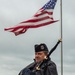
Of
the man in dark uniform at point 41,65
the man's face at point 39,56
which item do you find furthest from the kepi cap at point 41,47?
the man's face at point 39,56

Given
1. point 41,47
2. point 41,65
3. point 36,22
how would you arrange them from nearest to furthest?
1. point 41,65
2. point 41,47
3. point 36,22

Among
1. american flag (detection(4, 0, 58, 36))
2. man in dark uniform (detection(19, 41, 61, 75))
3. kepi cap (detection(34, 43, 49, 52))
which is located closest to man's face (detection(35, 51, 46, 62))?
man in dark uniform (detection(19, 41, 61, 75))

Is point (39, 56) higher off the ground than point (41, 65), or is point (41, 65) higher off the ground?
point (39, 56)

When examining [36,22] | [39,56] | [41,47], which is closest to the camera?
[39,56]

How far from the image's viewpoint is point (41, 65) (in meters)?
14.9

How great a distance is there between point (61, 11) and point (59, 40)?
2.25 m

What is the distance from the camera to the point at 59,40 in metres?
14.8

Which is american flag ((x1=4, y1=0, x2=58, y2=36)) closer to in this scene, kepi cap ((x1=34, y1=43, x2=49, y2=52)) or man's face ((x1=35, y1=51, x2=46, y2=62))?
kepi cap ((x1=34, y1=43, x2=49, y2=52))

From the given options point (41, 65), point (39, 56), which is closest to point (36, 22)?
point (39, 56)

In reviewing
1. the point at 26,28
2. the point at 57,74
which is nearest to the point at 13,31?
the point at 26,28

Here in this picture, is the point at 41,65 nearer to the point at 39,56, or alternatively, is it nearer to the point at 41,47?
the point at 39,56

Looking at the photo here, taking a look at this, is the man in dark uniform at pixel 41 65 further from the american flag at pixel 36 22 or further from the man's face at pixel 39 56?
the american flag at pixel 36 22

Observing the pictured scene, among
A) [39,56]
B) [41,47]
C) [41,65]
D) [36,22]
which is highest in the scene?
[36,22]

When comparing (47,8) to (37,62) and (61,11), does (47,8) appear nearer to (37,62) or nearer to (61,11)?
(61,11)
